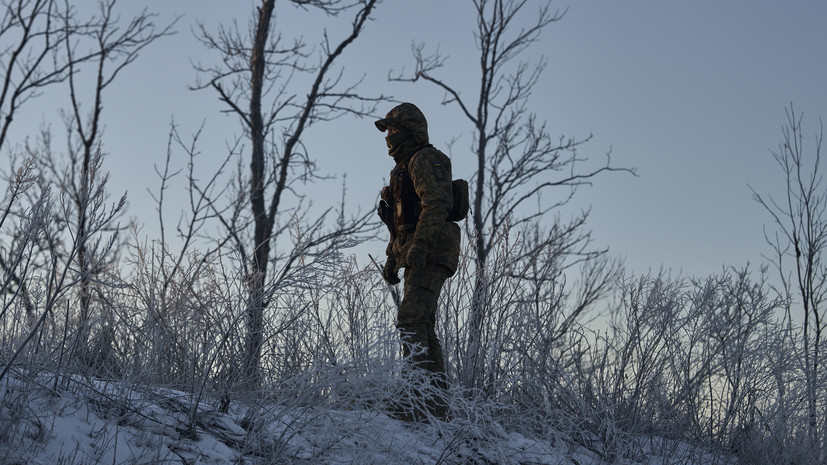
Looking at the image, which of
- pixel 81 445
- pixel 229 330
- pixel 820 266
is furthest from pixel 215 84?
pixel 820 266

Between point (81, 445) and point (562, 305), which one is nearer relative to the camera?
point (81, 445)

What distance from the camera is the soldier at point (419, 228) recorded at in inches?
191

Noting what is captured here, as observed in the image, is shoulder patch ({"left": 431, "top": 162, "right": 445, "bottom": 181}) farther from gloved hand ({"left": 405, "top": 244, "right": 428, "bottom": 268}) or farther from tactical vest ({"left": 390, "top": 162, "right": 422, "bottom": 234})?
gloved hand ({"left": 405, "top": 244, "right": 428, "bottom": 268})

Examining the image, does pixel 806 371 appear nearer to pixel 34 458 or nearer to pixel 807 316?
pixel 807 316

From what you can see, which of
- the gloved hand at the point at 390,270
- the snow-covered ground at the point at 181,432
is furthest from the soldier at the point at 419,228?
the snow-covered ground at the point at 181,432

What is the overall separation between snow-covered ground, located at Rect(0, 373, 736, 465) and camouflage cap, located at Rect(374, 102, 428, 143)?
196 cm

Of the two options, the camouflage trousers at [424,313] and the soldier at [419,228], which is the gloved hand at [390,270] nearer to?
the soldier at [419,228]

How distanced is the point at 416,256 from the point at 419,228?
196 mm

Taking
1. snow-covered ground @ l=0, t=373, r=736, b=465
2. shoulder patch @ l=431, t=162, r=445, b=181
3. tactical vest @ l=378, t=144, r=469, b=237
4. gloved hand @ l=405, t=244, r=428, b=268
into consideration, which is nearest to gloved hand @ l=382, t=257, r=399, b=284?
tactical vest @ l=378, t=144, r=469, b=237

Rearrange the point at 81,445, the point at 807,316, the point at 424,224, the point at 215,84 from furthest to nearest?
the point at 215,84, the point at 807,316, the point at 424,224, the point at 81,445

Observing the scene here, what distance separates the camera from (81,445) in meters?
3.36

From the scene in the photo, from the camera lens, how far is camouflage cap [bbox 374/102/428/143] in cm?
513

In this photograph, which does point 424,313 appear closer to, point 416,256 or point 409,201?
point 416,256

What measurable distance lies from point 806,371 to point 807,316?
274 cm
